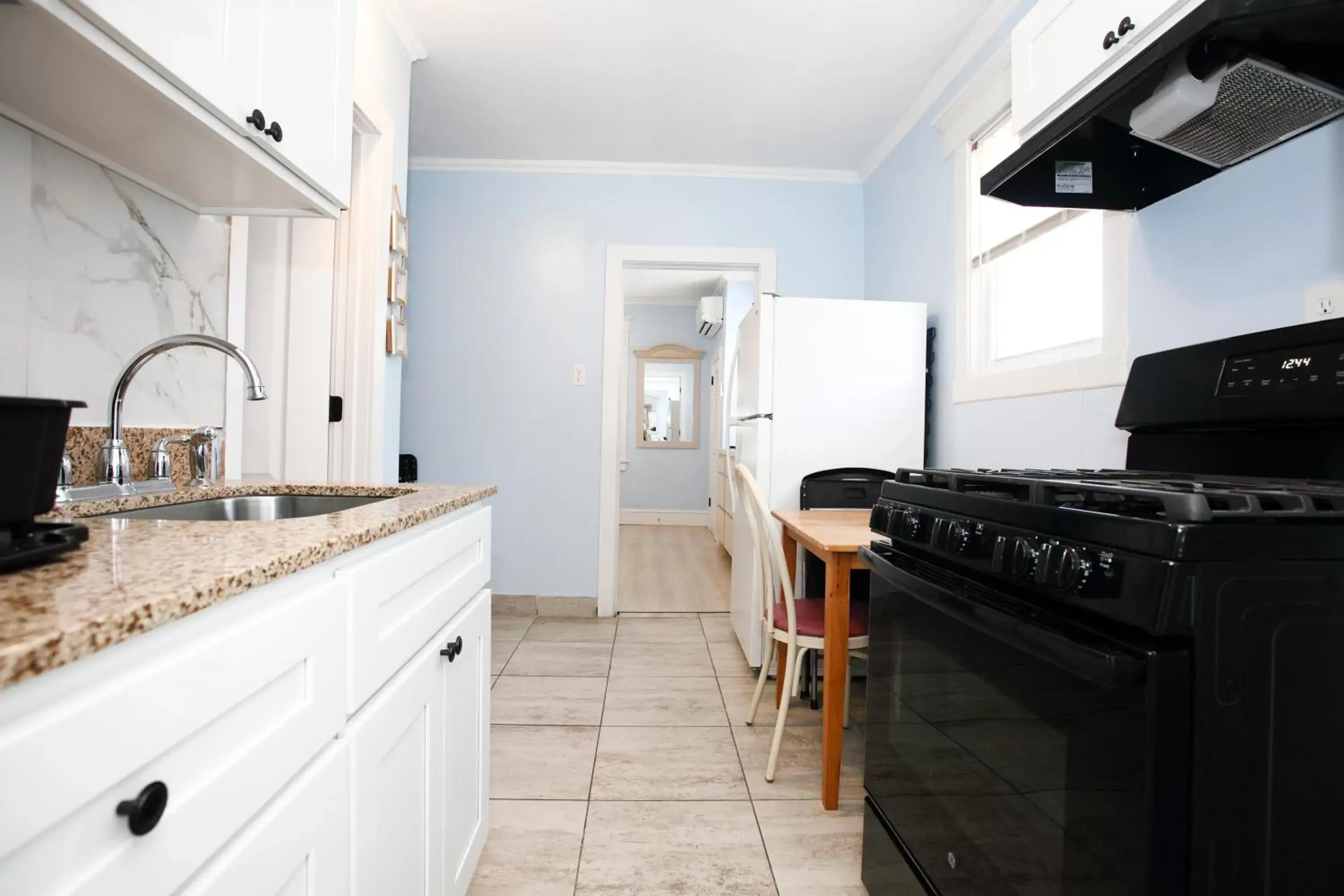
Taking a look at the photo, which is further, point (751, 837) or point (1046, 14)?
point (751, 837)

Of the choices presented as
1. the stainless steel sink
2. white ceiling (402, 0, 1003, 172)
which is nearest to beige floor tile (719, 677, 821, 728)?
the stainless steel sink

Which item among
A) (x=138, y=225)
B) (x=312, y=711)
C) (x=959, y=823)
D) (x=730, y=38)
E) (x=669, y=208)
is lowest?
(x=959, y=823)

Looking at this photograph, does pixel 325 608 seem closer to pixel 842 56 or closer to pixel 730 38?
pixel 730 38

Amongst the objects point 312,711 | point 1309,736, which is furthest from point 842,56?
point 312,711

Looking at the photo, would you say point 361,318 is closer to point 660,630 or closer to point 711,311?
point 660,630

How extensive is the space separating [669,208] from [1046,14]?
234cm

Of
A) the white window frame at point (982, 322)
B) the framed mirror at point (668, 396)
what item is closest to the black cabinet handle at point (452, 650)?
the white window frame at point (982, 322)

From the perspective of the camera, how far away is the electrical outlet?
1.09 meters

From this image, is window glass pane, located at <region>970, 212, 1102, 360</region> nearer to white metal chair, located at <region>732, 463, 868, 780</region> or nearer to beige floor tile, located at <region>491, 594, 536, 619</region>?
white metal chair, located at <region>732, 463, 868, 780</region>

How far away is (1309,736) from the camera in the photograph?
0.64m

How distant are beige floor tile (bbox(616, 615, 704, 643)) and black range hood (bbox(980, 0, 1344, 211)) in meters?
2.36

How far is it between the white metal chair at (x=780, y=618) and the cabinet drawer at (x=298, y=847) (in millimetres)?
1311

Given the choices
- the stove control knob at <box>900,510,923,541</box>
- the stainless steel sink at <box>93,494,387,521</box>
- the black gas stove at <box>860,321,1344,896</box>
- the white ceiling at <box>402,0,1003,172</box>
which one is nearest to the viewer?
the black gas stove at <box>860,321,1344,896</box>

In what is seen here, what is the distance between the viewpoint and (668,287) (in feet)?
21.3
